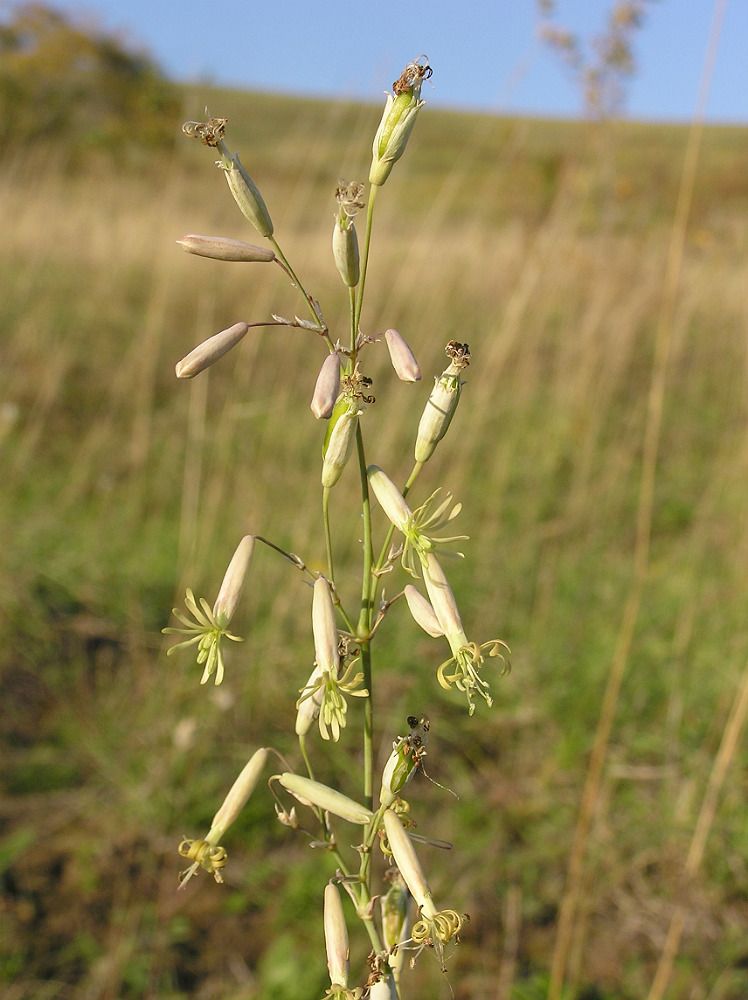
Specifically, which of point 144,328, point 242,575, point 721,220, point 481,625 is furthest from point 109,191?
point 242,575

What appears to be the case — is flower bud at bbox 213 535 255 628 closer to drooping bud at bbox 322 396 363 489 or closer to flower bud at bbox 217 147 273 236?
drooping bud at bbox 322 396 363 489

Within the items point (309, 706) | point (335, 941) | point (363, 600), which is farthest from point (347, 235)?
point (335, 941)

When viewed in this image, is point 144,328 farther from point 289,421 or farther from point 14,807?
point 14,807

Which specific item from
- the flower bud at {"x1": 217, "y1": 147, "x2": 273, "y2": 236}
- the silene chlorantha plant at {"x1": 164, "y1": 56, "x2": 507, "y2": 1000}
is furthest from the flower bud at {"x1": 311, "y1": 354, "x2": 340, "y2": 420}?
the flower bud at {"x1": 217, "y1": 147, "x2": 273, "y2": 236}

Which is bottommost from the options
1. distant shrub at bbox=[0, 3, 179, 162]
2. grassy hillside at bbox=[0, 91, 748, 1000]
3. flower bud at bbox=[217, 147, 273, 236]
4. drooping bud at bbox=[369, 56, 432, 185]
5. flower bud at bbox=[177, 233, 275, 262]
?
grassy hillside at bbox=[0, 91, 748, 1000]

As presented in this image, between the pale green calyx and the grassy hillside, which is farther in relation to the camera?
the grassy hillside

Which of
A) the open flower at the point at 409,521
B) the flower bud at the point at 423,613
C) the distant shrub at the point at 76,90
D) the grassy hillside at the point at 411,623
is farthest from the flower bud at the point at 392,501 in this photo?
the distant shrub at the point at 76,90

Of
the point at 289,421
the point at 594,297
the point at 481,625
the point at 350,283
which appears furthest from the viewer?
the point at 594,297
